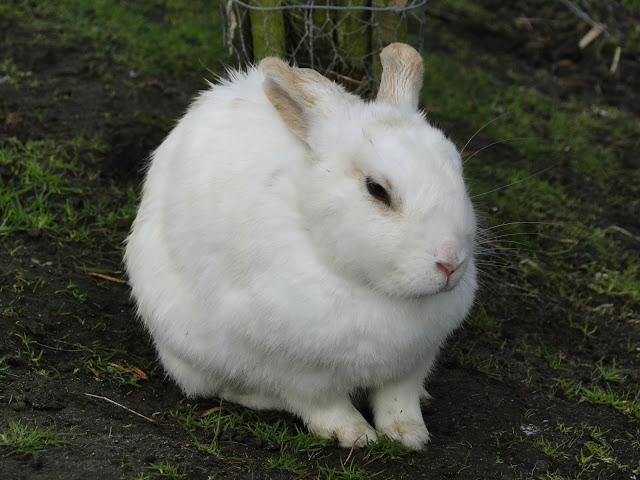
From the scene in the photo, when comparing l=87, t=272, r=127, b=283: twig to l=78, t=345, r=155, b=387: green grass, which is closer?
l=78, t=345, r=155, b=387: green grass

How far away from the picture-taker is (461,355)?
14.2 ft

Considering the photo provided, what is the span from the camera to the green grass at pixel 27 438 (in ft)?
9.98

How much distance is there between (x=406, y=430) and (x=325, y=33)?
7.73 feet

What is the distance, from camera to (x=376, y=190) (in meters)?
3.03

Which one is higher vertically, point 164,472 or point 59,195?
point 164,472

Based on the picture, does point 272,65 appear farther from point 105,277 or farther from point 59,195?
point 59,195

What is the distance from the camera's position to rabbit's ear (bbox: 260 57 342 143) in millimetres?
3266

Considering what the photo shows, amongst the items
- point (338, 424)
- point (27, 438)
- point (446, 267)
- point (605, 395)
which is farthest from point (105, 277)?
point (605, 395)

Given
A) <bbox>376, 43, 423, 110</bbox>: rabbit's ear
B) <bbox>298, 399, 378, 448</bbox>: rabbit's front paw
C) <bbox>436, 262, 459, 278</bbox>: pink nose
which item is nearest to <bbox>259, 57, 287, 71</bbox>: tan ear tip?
<bbox>376, 43, 423, 110</bbox>: rabbit's ear

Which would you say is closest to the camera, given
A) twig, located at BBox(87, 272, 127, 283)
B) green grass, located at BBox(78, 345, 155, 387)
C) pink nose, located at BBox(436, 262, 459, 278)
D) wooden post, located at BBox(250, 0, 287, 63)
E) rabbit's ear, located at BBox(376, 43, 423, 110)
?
pink nose, located at BBox(436, 262, 459, 278)

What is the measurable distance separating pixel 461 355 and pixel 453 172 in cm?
150

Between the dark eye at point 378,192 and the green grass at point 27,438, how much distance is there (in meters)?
1.42

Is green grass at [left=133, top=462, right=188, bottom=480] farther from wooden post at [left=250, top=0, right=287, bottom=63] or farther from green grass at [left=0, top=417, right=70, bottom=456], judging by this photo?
wooden post at [left=250, top=0, right=287, bottom=63]

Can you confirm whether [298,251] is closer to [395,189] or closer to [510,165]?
[395,189]
